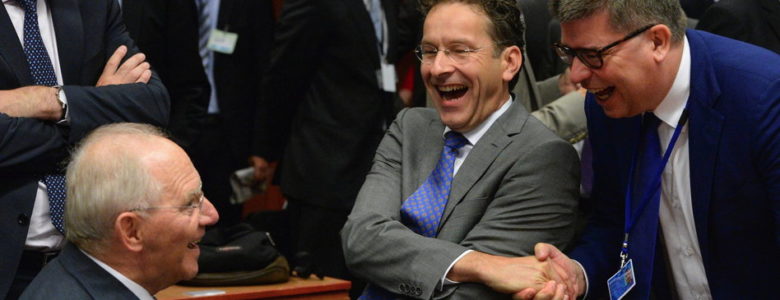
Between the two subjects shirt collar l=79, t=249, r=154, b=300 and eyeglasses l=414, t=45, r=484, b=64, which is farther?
eyeglasses l=414, t=45, r=484, b=64

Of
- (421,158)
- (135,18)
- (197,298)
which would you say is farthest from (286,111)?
(421,158)

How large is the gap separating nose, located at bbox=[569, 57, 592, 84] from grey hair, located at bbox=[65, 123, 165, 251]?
1115 mm

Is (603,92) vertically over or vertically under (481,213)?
over

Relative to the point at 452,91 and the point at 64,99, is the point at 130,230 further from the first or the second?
the point at 452,91

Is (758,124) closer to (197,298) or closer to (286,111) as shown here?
(197,298)

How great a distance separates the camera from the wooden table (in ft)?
12.2

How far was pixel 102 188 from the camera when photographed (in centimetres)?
239

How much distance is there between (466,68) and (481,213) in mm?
417

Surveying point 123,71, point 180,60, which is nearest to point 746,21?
point 123,71

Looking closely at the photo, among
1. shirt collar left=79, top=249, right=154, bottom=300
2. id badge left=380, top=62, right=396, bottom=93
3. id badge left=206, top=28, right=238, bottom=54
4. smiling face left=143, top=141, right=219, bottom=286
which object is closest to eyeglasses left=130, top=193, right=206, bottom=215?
smiling face left=143, top=141, right=219, bottom=286

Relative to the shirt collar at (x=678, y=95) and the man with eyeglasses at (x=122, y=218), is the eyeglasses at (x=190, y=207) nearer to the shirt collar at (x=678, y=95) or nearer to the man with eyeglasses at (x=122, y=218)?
the man with eyeglasses at (x=122, y=218)

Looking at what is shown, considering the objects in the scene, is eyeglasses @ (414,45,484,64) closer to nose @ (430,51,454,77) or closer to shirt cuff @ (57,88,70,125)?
nose @ (430,51,454,77)

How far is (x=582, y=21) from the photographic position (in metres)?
2.76

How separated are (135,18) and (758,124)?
3.37 m
